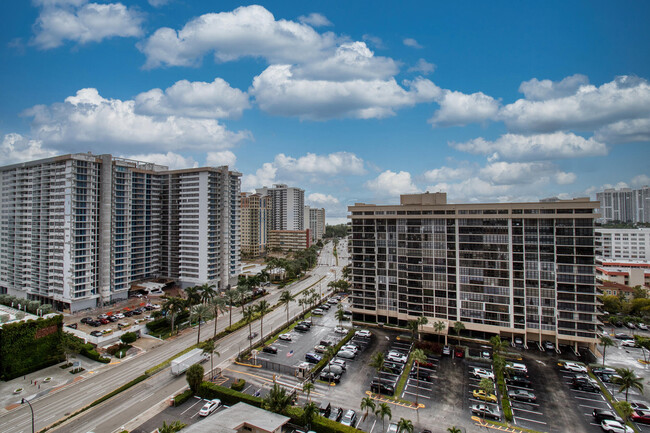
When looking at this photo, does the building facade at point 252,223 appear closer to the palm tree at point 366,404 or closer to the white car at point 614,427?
the palm tree at point 366,404

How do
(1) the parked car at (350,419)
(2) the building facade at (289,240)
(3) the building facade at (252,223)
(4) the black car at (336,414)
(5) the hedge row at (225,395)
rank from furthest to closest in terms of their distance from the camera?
1. (2) the building facade at (289,240)
2. (3) the building facade at (252,223)
3. (5) the hedge row at (225,395)
4. (4) the black car at (336,414)
5. (1) the parked car at (350,419)

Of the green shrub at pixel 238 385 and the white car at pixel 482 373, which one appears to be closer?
the green shrub at pixel 238 385

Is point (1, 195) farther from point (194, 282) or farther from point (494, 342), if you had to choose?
point (494, 342)

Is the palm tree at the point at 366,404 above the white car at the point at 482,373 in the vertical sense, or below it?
above

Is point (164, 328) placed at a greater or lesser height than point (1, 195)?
lesser

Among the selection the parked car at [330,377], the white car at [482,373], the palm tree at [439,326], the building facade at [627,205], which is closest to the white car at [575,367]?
the white car at [482,373]

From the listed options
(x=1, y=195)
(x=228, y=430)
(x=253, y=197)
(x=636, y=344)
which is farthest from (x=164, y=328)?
(x=253, y=197)
